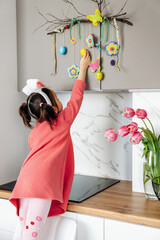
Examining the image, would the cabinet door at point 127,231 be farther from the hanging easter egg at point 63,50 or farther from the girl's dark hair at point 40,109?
the hanging easter egg at point 63,50

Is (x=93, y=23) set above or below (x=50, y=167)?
above

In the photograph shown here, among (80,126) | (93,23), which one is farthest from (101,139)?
(93,23)

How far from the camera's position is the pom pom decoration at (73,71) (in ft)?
5.70

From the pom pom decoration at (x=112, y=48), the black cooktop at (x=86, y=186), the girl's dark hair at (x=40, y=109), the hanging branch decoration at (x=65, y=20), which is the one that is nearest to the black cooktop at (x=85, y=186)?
the black cooktop at (x=86, y=186)

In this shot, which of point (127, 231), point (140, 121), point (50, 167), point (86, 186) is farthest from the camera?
point (86, 186)

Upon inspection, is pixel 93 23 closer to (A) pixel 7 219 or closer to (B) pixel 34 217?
(B) pixel 34 217

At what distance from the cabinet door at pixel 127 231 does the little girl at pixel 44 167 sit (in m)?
0.23

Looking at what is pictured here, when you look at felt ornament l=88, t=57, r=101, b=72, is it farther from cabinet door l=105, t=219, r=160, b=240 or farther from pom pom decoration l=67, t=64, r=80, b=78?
cabinet door l=105, t=219, r=160, b=240

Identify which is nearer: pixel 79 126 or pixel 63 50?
pixel 63 50

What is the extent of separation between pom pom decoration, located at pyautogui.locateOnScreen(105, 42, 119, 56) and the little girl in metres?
0.26

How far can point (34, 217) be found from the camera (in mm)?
1413

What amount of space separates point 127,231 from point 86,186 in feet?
1.66

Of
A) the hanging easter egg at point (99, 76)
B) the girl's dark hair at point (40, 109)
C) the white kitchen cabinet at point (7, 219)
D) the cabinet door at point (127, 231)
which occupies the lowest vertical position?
the white kitchen cabinet at point (7, 219)

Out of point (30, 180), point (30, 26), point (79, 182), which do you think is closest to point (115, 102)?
point (79, 182)
